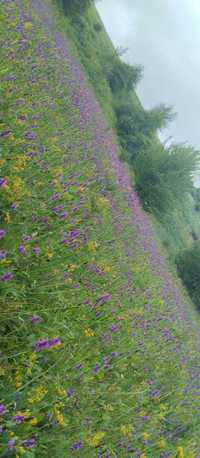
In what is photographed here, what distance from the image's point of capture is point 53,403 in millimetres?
2594

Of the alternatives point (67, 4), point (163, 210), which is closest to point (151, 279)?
point (163, 210)

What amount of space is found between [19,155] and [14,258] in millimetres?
1532

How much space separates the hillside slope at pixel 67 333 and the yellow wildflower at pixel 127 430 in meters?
0.02

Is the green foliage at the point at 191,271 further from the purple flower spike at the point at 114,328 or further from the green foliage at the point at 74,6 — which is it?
the green foliage at the point at 74,6

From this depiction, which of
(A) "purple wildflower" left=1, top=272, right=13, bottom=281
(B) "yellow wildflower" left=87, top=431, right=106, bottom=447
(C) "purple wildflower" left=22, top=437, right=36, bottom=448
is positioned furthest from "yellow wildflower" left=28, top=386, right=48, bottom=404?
(A) "purple wildflower" left=1, top=272, right=13, bottom=281

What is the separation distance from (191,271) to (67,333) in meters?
20.6

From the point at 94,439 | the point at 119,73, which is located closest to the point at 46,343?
the point at 94,439

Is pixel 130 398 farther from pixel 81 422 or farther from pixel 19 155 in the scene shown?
pixel 19 155

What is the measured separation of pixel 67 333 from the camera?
10.3 ft

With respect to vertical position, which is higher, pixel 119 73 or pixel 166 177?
pixel 119 73

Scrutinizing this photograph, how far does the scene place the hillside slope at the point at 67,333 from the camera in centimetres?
247

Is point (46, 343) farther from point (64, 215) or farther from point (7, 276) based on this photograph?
point (64, 215)

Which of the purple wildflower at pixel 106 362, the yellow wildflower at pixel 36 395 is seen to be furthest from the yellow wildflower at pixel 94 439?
the purple wildflower at pixel 106 362

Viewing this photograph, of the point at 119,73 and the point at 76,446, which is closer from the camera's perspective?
the point at 76,446
